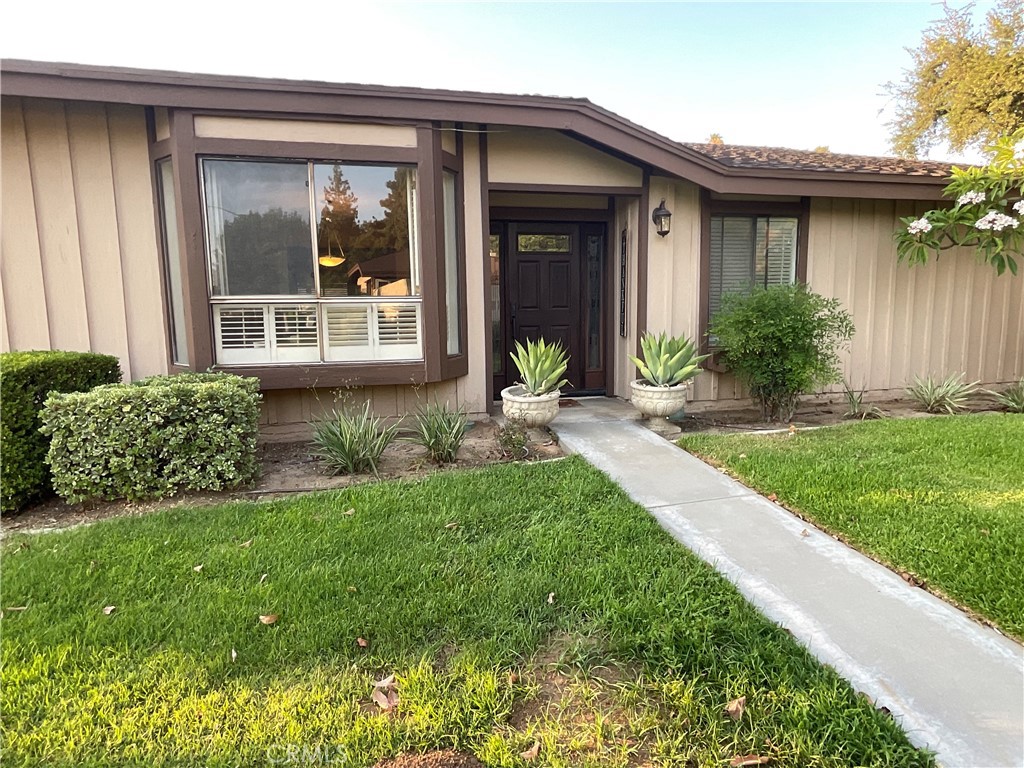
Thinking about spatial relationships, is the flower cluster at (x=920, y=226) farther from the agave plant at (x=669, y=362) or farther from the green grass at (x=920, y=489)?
the agave plant at (x=669, y=362)

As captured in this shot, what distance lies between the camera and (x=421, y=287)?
217 inches

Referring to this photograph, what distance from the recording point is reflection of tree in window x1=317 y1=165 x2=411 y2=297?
5258mm

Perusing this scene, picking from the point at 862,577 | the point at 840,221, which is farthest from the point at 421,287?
the point at 840,221

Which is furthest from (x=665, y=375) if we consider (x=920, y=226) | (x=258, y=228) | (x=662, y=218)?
(x=258, y=228)

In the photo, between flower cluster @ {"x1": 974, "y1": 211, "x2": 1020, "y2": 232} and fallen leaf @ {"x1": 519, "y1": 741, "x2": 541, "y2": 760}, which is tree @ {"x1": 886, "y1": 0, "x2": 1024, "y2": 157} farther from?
fallen leaf @ {"x1": 519, "y1": 741, "x2": 541, "y2": 760}

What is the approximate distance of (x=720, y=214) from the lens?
22.0 ft

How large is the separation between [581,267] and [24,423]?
586 centimetres

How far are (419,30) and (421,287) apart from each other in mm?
3433

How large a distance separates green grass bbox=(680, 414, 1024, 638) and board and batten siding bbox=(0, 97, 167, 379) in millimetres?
5501

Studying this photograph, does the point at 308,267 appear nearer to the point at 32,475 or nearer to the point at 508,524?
the point at 32,475

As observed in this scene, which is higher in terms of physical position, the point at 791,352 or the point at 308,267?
the point at 308,267

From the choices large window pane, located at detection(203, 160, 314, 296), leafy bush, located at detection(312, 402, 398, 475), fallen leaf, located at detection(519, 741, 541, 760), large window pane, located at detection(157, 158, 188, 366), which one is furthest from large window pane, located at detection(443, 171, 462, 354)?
fallen leaf, located at detection(519, 741, 541, 760)

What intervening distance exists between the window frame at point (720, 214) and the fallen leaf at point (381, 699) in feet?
18.9

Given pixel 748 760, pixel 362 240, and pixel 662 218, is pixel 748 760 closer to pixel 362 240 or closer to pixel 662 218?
pixel 362 240
